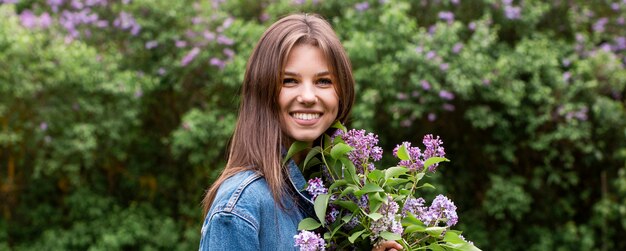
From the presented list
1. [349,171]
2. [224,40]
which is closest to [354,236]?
[349,171]

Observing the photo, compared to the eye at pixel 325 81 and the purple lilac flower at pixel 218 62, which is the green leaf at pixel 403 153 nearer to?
the eye at pixel 325 81

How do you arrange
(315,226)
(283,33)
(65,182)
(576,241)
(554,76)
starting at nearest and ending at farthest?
(315,226), (283,33), (554,76), (576,241), (65,182)

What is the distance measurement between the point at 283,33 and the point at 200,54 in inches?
170

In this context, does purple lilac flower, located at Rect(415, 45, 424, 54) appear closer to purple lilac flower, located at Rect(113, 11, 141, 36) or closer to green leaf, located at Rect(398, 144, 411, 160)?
purple lilac flower, located at Rect(113, 11, 141, 36)

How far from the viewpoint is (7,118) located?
19.8ft

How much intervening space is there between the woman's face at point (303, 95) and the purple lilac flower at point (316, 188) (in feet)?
0.35

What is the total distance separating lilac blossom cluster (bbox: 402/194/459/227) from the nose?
0.99ft

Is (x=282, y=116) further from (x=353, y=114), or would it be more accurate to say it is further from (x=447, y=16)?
(x=447, y=16)

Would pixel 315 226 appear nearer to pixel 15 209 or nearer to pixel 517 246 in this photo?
pixel 517 246

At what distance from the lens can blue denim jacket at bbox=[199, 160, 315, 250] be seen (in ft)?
5.29

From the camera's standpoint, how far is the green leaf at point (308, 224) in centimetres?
167

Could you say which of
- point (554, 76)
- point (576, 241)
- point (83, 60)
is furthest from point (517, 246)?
point (83, 60)

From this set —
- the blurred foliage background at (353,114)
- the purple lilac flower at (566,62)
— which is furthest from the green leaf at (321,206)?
the purple lilac flower at (566,62)

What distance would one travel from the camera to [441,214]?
1746mm
